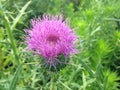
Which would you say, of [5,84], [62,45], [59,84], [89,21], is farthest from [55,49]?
[89,21]

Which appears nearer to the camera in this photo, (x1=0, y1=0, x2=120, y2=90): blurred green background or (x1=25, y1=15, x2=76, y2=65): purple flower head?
(x1=25, y1=15, x2=76, y2=65): purple flower head

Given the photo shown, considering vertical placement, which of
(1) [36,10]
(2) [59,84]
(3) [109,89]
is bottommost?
(3) [109,89]

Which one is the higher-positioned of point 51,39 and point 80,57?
point 51,39

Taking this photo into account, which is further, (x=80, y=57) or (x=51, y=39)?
(x=80, y=57)

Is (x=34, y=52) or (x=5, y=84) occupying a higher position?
(x=34, y=52)

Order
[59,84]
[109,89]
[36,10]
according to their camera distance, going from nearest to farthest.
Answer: [59,84]
[109,89]
[36,10]

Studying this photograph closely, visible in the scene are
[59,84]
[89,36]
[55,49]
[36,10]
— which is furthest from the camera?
[36,10]

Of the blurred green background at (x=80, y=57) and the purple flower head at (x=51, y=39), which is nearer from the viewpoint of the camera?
the purple flower head at (x=51, y=39)

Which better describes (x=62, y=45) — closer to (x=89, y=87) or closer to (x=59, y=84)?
(x=59, y=84)
